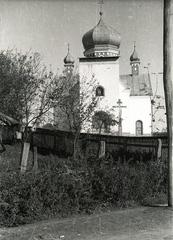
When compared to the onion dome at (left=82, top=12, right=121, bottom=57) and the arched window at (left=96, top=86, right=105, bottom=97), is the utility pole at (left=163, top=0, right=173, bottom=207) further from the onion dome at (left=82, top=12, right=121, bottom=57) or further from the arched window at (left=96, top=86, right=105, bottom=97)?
the onion dome at (left=82, top=12, right=121, bottom=57)

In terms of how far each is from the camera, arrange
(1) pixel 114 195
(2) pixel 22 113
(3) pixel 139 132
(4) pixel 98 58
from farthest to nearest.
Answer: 1. (3) pixel 139 132
2. (4) pixel 98 58
3. (2) pixel 22 113
4. (1) pixel 114 195

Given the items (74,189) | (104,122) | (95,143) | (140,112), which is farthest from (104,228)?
(140,112)

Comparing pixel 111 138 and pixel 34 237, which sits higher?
pixel 111 138

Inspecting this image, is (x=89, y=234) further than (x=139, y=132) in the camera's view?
No

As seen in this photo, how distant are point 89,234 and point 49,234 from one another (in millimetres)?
631

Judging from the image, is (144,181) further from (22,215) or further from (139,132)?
(139,132)

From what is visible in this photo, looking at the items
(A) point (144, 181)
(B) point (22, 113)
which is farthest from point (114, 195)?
(B) point (22, 113)

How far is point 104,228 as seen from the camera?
17.7 ft

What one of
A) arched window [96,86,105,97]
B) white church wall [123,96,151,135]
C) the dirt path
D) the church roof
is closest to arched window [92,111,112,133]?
arched window [96,86,105,97]

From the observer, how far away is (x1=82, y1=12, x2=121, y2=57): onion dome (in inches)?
1297

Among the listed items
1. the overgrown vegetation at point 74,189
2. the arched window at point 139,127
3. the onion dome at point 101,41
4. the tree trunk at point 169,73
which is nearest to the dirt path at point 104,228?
the overgrown vegetation at point 74,189

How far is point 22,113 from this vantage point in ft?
61.2

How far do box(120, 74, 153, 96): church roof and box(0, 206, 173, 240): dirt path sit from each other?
31.7 meters

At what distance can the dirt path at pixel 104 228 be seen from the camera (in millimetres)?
5012
